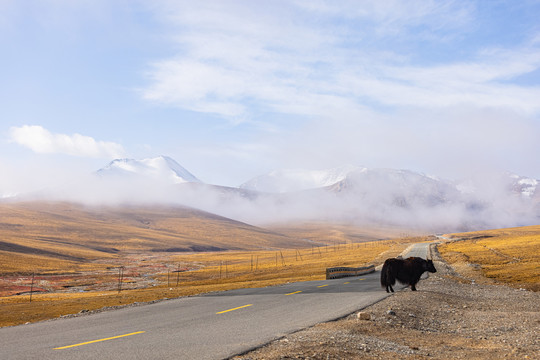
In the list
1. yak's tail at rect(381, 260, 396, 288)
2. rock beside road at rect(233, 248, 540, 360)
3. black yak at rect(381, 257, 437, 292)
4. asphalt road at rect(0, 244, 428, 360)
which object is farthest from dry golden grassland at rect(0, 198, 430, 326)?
rock beside road at rect(233, 248, 540, 360)

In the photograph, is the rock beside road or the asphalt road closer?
the asphalt road

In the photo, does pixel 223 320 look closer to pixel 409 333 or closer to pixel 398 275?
pixel 409 333

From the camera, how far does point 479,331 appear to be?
17172 mm

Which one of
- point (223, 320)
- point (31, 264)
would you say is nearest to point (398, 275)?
point (223, 320)

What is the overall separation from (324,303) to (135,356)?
1342 centimetres

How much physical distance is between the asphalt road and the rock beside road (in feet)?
3.61

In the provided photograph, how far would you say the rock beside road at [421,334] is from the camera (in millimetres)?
12422

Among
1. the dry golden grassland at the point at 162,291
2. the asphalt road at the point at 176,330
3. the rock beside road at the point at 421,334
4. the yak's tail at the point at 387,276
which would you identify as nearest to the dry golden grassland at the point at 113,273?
the dry golden grassland at the point at 162,291

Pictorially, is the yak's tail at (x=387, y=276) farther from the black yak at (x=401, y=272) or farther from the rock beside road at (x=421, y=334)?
the rock beside road at (x=421, y=334)

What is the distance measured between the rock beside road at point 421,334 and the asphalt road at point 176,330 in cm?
110

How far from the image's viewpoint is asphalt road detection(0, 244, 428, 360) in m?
12.1

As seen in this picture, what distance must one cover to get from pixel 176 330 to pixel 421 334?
326 inches

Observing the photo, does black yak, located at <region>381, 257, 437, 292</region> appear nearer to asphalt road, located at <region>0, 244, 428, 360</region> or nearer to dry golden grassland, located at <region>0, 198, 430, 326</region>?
asphalt road, located at <region>0, 244, 428, 360</region>

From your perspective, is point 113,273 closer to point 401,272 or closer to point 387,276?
point 387,276
